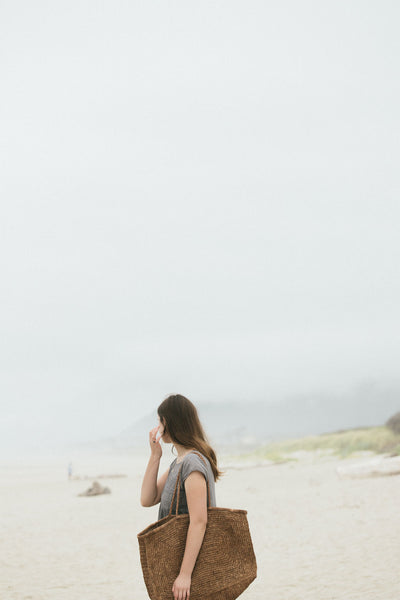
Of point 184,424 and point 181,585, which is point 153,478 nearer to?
point 184,424

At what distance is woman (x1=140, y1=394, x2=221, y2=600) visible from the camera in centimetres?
249

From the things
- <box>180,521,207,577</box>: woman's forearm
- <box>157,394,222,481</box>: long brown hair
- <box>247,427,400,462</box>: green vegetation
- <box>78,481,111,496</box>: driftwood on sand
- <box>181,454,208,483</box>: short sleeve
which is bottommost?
<box>247,427,400,462</box>: green vegetation

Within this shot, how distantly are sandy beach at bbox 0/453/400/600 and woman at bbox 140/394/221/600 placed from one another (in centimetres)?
439

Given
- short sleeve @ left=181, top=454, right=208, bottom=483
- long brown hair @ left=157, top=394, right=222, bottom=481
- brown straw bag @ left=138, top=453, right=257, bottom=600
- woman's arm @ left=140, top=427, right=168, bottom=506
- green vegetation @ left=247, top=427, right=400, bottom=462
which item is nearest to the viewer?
brown straw bag @ left=138, top=453, right=257, bottom=600

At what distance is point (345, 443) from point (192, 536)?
119 ft

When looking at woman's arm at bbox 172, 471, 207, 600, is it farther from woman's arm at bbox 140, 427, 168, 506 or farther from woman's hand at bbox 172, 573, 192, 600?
woman's arm at bbox 140, 427, 168, 506

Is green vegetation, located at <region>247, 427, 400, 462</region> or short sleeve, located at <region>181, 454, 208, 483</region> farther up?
short sleeve, located at <region>181, 454, 208, 483</region>

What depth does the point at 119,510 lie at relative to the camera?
1600cm

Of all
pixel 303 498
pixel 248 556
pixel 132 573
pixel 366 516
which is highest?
pixel 248 556

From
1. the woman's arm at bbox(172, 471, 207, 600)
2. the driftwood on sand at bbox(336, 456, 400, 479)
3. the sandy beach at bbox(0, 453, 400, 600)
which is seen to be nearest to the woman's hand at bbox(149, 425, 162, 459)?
the woman's arm at bbox(172, 471, 207, 600)

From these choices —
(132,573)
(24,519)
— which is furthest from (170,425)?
(24,519)

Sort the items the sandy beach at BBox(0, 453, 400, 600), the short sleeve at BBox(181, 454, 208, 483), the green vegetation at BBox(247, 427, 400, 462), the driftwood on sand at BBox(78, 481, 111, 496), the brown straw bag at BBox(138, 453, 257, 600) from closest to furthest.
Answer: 1. the brown straw bag at BBox(138, 453, 257, 600)
2. the short sleeve at BBox(181, 454, 208, 483)
3. the sandy beach at BBox(0, 453, 400, 600)
4. the driftwood on sand at BBox(78, 481, 111, 496)
5. the green vegetation at BBox(247, 427, 400, 462)

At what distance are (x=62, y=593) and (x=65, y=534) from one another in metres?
5.30

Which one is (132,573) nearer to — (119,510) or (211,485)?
(211,485)
